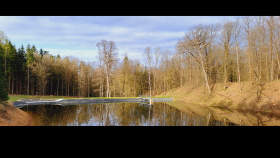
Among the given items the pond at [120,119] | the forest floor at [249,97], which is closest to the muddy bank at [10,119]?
the pond at [120,119]

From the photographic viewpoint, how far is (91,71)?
40.2 meters

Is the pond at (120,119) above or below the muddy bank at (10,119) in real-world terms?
below

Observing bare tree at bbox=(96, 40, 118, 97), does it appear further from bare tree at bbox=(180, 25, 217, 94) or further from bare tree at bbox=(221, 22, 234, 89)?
bare tree at bbox=(221, 22, 234, 89)

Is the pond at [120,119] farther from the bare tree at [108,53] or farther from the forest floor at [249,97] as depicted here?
the bare tree at [108,53]

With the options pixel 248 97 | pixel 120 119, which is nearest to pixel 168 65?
pixel 248 97

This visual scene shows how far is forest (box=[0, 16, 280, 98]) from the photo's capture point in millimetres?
18922

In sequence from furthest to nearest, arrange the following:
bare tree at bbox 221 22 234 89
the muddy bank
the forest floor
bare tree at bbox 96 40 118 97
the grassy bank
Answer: bare tree at bbox 96 40 118 97, bare tree at bbox 221 22 234 89, the grassy bank, the forest floor, the muddy bank

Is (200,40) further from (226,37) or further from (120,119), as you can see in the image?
(120,119)

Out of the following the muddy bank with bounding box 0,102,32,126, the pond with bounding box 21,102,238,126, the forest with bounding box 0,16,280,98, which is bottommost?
the pond with bounding box 21,102,238,126

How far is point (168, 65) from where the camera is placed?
41.7 m

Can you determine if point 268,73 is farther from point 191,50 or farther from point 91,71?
point 91,71

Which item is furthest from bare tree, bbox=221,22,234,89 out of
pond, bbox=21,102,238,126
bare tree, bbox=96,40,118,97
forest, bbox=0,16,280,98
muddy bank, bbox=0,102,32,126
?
muddy bank, bbox=0,102,32,126

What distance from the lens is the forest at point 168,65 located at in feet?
62.1
